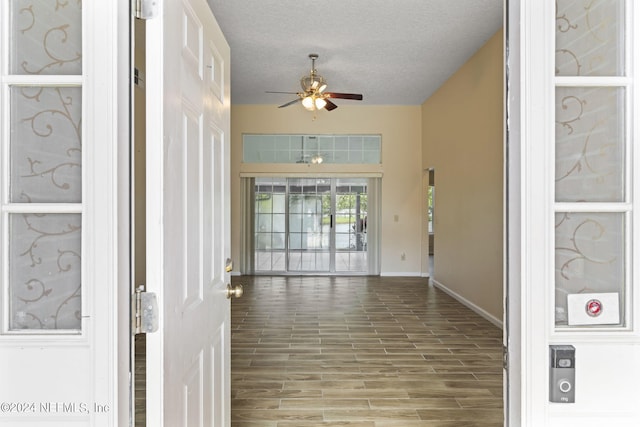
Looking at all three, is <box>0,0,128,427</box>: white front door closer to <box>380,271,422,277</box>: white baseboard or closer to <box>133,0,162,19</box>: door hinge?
<box>133,0,162,19</box>: door hinge

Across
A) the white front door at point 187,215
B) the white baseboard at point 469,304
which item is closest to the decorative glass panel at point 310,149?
the white baseboard at point 469,304

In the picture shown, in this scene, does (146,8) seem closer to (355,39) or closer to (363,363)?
(363,363)

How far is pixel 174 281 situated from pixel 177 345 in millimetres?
186

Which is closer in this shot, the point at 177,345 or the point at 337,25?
the point at 177,345

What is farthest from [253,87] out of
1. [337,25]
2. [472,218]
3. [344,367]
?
[344,367]

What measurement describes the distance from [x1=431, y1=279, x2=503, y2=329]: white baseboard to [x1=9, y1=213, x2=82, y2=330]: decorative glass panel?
421 centimetres

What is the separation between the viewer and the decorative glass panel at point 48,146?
1.01m

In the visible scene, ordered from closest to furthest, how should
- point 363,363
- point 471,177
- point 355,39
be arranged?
point 363,363 < point 355,39 < point 471,177

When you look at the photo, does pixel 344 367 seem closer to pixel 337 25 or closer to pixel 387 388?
pixel 387 388

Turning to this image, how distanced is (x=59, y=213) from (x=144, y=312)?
341 mm

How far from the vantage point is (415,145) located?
7.50 m

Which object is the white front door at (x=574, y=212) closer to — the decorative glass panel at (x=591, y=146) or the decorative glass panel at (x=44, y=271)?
the decorative glass panel at (x=591, y=146)

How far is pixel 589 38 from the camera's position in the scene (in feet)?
3.49

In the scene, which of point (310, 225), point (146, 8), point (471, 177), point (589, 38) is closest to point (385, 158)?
point (310, 225)
